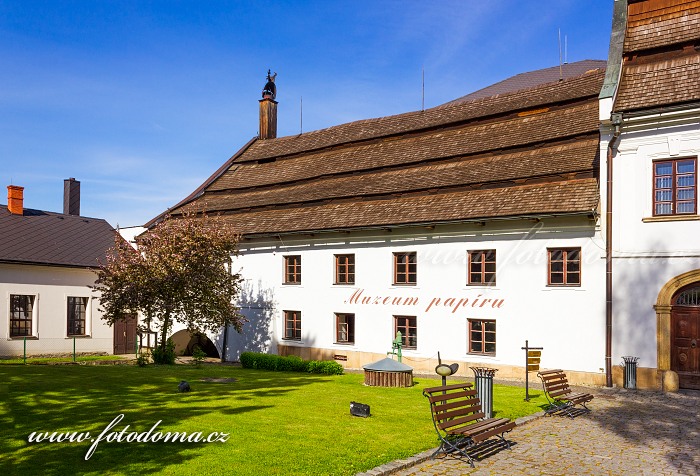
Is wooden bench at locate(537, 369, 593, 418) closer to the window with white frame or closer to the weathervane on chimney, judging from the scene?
the window with white frame

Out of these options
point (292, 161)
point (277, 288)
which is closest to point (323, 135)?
point (292, 161)

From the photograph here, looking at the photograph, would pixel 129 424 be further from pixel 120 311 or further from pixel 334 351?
pixel 334 351

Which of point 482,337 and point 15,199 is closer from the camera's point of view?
point 482,337

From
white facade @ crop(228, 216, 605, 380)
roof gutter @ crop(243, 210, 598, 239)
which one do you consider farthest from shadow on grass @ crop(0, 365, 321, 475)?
roof gutter @ crop(243, 210, 598, 239)

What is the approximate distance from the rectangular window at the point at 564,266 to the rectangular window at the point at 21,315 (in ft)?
76.9

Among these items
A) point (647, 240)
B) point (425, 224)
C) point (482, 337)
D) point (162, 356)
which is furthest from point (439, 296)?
point (162, 356)

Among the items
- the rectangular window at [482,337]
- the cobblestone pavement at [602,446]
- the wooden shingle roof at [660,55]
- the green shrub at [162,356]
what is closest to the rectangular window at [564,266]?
the rectangular window at [482,337]

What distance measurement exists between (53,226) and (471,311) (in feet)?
76.5

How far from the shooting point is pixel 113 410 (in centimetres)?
1290

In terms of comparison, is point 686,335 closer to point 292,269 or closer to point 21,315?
point 292,269

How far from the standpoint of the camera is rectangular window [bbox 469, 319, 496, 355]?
22.9 m

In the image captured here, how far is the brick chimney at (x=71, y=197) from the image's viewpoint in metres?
44.9

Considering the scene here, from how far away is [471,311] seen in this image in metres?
23.2

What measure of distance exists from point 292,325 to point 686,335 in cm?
1613
